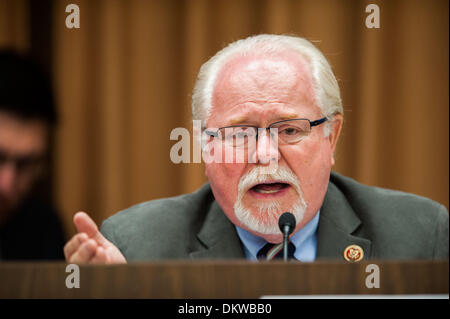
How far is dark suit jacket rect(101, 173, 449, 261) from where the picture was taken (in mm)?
1492

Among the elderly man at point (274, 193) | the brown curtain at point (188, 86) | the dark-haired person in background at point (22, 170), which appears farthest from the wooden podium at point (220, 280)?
the brown curtain at point (188, 86)

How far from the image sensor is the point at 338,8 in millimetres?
2240

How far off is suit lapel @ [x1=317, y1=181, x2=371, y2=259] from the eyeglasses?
282mm

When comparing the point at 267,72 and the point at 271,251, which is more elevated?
the point at 267,72

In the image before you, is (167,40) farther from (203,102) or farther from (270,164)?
(270,164)

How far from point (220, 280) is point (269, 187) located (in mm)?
636

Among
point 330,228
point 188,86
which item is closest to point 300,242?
point 330,228

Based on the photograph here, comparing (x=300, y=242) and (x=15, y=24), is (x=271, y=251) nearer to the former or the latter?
(x=300, y=242)

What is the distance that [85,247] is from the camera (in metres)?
1.02

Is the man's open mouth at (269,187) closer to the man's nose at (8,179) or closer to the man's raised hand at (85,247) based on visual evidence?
the man's raised hand at (85,247)

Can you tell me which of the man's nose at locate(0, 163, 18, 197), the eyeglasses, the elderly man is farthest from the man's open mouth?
the man's nose at locate(0, 163, 18, 197)

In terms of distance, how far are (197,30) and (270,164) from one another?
1117mm

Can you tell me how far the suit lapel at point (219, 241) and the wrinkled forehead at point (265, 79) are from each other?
384 millimetres
